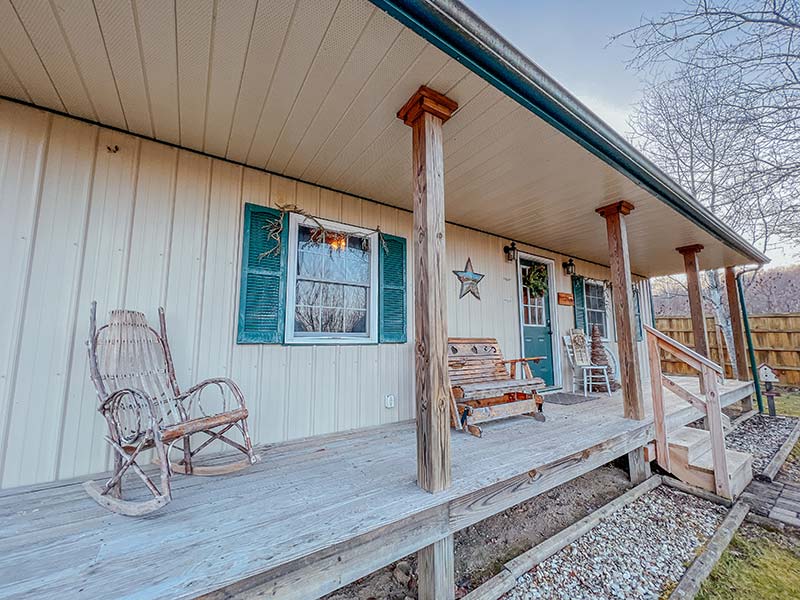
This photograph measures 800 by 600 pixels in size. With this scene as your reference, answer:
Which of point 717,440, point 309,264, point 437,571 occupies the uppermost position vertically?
point 309,264

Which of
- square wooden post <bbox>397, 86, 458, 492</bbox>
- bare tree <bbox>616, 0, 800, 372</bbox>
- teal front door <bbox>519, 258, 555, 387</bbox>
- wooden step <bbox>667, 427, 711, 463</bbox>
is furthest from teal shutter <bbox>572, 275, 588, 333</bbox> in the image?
square wooden post <bbox>397, 86, 458, 492</bbox>

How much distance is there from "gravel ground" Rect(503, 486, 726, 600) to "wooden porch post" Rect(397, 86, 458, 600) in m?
0.50

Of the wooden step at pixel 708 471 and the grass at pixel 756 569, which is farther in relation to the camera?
the wooden step at pixel 708 471

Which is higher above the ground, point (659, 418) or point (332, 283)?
point (332, 283)

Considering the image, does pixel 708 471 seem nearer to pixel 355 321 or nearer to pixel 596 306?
pixel 355 321

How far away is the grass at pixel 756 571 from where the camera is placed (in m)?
1.87

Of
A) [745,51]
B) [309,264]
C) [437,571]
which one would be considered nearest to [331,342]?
[309,264]

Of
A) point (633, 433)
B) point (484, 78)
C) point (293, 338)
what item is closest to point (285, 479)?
point (293, 338)

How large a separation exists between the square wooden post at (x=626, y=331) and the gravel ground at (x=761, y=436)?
1.28 metres

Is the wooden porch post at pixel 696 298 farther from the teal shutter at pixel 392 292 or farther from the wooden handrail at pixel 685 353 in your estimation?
the teal shutter at pixel 392 292

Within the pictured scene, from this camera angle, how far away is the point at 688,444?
3.21 metres

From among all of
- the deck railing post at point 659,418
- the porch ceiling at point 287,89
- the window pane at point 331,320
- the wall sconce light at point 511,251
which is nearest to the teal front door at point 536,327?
the wall sconce light at point 511,251

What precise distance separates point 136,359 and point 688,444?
4.69 meters

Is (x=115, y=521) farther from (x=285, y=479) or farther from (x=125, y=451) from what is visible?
(x=285, y=479)
